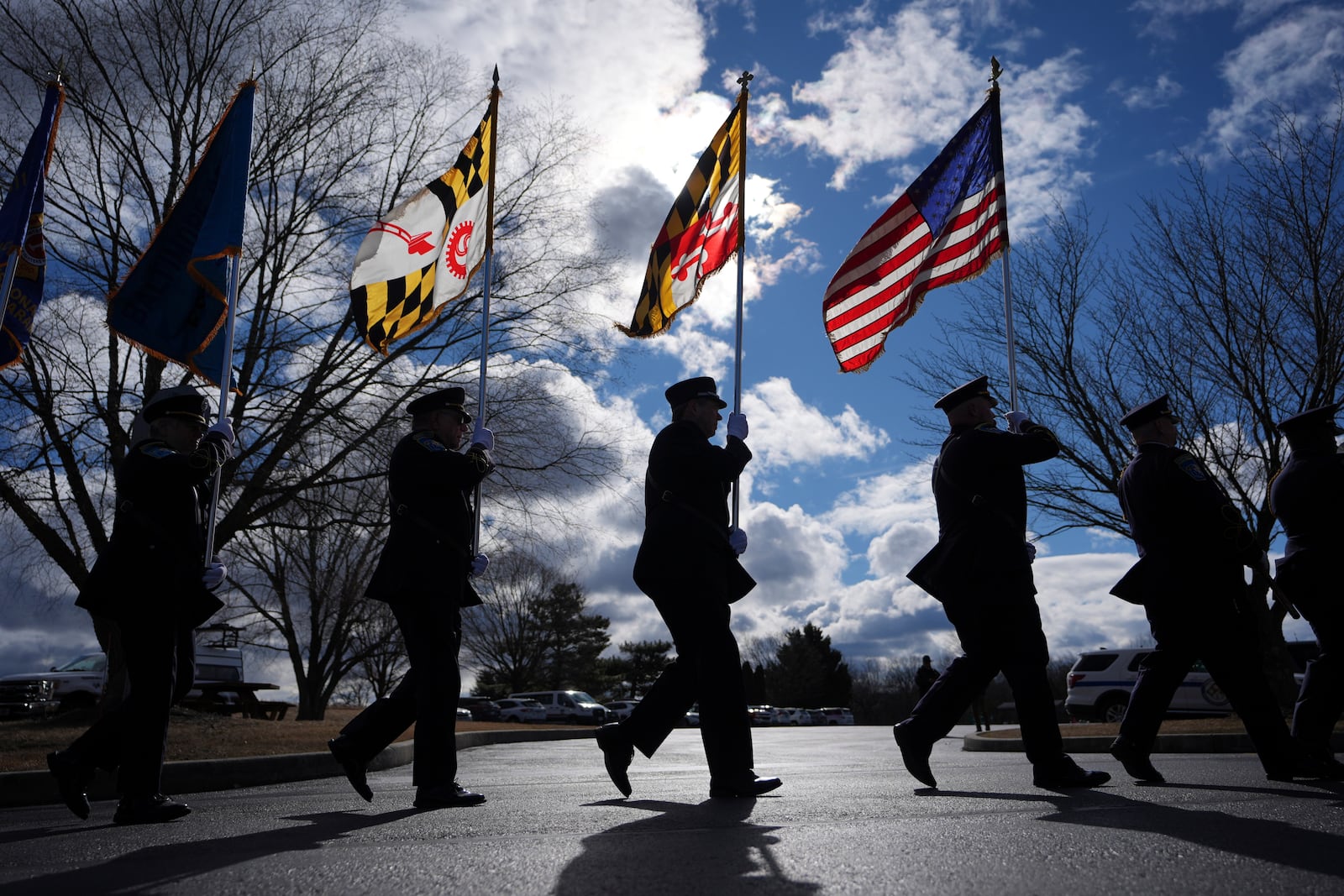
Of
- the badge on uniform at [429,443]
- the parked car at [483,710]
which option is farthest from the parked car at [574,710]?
the badge on uniform at [429,443]

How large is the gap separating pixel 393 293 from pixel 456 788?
4.32m

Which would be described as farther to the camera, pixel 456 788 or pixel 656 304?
pixel 656 304

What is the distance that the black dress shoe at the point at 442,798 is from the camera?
189 inches

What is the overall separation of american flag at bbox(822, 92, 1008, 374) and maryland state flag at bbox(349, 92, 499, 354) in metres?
2.71

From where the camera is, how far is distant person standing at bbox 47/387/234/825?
4.77 metres

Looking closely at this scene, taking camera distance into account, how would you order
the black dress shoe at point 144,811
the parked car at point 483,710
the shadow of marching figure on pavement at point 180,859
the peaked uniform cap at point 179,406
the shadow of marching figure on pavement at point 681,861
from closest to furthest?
the shadow of marching figure on pavement at point 681,861
the shadow of marching figure on pavement at point 180,859
the black dress shoe at point 144,811
the peaked uniform cap at point 179,406
the parked car at point 483,710

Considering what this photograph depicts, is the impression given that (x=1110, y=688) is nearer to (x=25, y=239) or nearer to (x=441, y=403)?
(x=441, y=403)

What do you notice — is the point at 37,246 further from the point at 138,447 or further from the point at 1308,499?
the point at 1308,499

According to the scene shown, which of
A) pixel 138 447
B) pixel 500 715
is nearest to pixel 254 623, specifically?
pixel 500 715

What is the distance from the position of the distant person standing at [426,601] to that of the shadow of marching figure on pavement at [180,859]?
0.53 metres

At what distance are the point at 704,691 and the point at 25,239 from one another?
6375 millimetres

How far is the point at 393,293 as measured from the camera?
8.16m

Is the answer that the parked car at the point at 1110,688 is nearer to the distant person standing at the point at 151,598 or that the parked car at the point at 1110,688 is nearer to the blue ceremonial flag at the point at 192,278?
the blue ceremonial flag at the point at 192,278

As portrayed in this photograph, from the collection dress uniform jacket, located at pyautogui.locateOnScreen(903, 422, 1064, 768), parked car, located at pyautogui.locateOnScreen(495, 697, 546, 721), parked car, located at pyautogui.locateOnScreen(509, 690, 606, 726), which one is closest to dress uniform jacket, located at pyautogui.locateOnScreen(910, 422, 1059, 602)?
dress uniform jacket, located at pyautogui.locateOnScreen(903, 422, 1064, 768)
